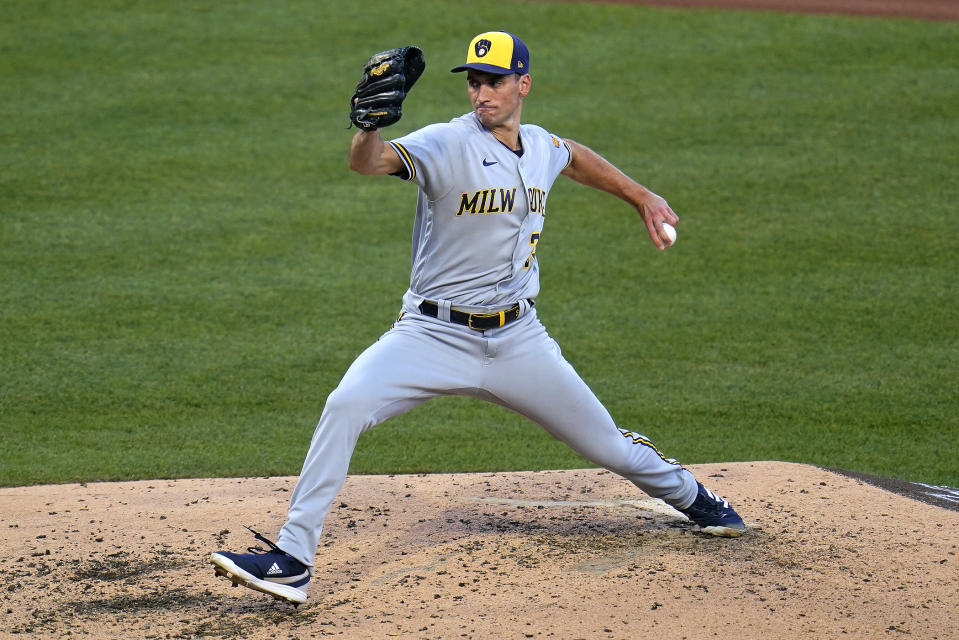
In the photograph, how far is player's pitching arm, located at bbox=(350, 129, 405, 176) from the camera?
3.66 metres

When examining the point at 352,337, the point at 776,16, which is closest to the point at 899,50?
the point at 776,16

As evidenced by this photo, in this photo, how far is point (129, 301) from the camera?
7699mm

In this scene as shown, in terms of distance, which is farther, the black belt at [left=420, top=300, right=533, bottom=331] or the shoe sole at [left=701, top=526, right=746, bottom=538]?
the shoe sole at [left=701, top=526, right=746, bottom=538]

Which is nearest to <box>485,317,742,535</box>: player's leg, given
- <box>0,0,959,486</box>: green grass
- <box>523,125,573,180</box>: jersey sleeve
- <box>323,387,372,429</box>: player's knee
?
<box>323,387,372,429</box>: player's knee

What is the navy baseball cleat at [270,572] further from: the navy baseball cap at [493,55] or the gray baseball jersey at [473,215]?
the navy baseball cap at [493,55]

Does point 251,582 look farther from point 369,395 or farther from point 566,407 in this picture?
point 566,407

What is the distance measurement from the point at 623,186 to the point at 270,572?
1.96 meters

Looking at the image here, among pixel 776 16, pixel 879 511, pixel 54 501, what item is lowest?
pixel 54 501

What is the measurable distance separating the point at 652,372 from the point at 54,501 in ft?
11.5

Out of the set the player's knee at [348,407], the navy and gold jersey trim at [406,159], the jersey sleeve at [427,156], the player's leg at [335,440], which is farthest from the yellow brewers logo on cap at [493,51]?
the player's knee at [348,407]

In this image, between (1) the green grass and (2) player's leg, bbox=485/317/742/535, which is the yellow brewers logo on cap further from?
(1) the green grass

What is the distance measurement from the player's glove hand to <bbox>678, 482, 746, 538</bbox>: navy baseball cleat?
1.91 meters

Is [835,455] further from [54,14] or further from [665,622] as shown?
[54,14]

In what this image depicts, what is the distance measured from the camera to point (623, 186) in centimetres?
453
